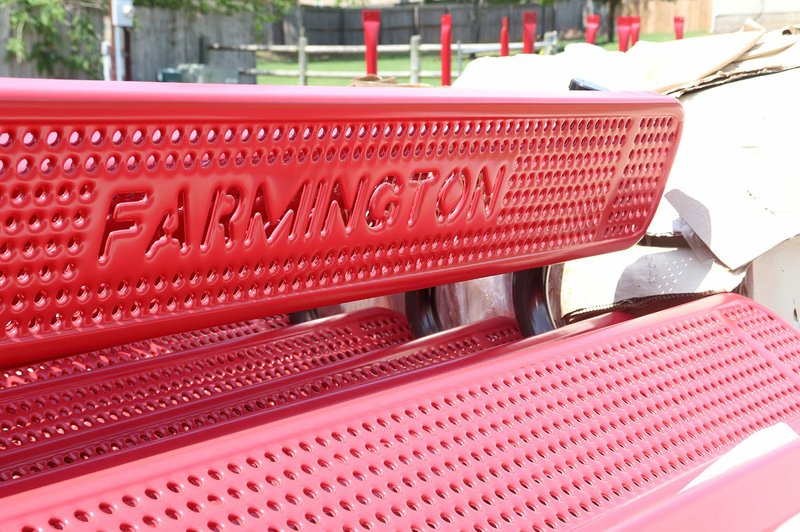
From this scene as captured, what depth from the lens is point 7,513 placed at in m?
0.90

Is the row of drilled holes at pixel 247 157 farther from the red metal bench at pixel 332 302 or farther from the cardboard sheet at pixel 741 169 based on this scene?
the cardboard sheet at pixel 741 169

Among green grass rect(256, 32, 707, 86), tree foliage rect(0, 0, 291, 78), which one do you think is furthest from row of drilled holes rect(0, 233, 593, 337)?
green grass rect(256, 32, 707, 86)

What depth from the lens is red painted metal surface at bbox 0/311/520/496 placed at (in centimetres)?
112

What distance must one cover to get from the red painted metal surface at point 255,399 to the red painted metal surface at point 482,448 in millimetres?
49

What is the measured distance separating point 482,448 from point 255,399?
0.45 metres

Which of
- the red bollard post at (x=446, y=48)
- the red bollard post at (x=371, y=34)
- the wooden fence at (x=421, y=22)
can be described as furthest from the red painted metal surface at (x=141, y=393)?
the wooden fence at (x=421, y=22)

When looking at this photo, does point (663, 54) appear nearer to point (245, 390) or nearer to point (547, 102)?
point (547, 102)

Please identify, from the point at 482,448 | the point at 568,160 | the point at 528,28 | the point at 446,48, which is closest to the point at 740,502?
the point at 482,448

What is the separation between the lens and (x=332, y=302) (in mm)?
1325

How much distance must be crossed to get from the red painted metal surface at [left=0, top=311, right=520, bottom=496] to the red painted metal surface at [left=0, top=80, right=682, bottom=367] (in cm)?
13

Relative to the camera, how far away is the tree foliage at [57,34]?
16.3 metres

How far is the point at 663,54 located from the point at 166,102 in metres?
1.91

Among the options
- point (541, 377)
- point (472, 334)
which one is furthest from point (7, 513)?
point (472, 334)

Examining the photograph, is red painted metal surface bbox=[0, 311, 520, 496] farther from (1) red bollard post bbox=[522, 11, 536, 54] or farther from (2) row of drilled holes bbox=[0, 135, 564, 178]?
(1) red bollard post bbox=[522, 11, 536, 54]
